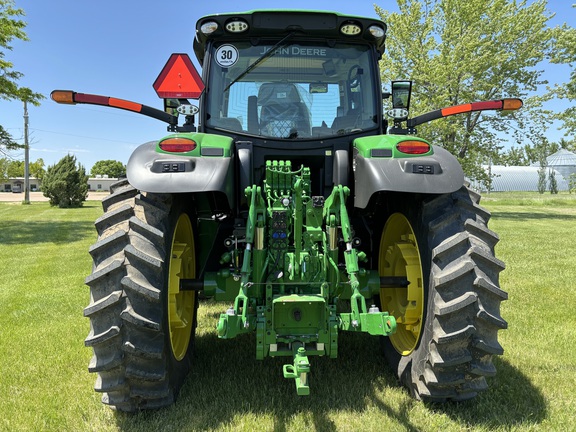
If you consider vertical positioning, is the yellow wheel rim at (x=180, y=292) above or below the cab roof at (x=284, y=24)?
below

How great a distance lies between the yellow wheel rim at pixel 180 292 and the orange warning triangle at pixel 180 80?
89 cm

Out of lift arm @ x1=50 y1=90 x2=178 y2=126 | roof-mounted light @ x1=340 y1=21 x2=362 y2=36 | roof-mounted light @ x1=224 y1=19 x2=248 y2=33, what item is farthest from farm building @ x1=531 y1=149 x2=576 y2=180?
lift arm @ x1=50 y1=90 x2=178 y2=126

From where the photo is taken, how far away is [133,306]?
2.63 m

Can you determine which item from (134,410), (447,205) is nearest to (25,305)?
(134,410)

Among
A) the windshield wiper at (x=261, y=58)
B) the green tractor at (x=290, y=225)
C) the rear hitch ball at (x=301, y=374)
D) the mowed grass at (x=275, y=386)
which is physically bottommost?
the mowed grass at (x=275, y=386)

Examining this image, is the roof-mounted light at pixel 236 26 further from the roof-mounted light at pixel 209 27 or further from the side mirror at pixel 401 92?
the side mirror at pixel 401 92

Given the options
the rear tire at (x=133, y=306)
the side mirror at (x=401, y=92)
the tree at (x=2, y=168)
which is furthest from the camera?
the tree at (x=2, y=168)

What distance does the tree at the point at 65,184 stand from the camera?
28641 mm

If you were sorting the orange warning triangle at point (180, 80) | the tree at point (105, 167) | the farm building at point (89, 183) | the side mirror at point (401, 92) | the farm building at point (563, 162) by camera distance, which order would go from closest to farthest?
the orange warning triangle at point (180, 80) < the side mirror at point (401, 92) < the farm building at point (563, 162) < the farm building at point (89, 183) < the tree at point (105, 167)

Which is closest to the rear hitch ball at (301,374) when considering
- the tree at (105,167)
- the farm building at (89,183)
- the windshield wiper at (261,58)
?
the windshield wiper at (261,58)

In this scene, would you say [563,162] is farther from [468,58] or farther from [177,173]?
[177,173]

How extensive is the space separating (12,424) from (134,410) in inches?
31.8

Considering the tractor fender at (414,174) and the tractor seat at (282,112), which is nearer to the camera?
the tractor fender at (414,174)

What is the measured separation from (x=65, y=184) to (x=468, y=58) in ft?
78.0
